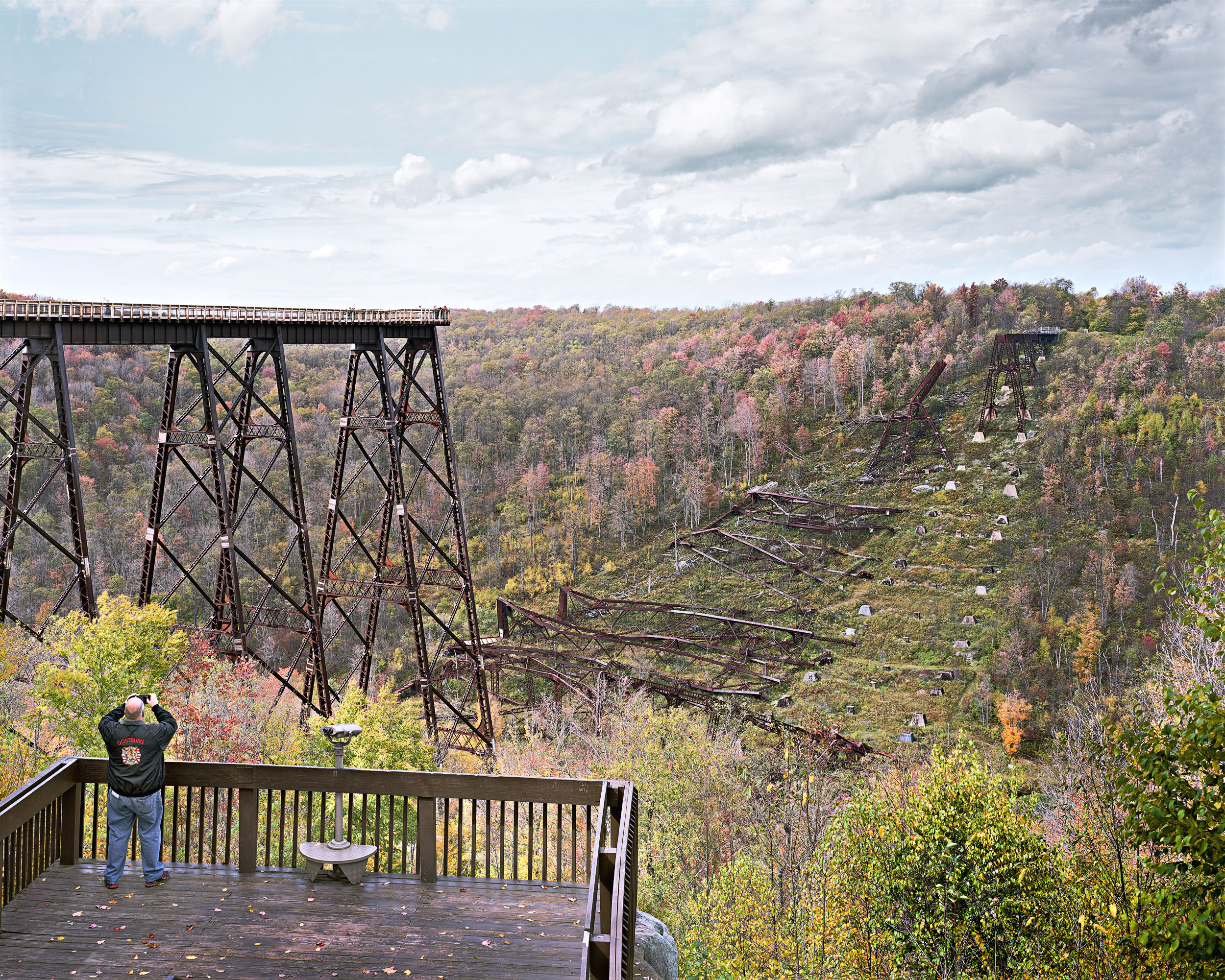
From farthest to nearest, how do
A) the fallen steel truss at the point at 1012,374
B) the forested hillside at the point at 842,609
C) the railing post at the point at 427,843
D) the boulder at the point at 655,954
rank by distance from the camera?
the fallen steel truss at the point at 1012,374, the forested hillside at the point at 842,609, the boulder at the point at 655,954, the railing post at the point at 427,843

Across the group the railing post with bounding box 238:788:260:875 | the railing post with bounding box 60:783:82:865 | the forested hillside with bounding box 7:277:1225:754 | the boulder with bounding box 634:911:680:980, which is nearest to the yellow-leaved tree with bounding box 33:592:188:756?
A: the railing post with bounding box 60:783:82:865

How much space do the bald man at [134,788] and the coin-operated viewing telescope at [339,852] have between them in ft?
3.62

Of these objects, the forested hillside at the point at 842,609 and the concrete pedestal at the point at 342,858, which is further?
the forested hillside at the point at 842,609

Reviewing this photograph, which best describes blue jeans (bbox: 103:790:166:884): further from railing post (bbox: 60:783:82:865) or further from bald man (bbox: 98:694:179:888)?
railing post (bbox: 60:783:82:865)

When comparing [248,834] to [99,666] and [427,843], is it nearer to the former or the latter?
[427,843]

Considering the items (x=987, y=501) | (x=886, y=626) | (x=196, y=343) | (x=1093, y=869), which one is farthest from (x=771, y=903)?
(x=987, y=501)

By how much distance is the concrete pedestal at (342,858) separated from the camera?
23.4 ft

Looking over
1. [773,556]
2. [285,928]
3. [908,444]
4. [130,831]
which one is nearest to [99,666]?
[130,831]

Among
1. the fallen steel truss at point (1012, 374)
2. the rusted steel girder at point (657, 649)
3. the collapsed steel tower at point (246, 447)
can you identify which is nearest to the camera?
the collapsed steel tower at point (246, 447)

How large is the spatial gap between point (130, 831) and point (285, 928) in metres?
1.62

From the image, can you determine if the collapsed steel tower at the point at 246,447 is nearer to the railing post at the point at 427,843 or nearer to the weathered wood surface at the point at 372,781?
A: the weathered wood surface at the point at 372,781

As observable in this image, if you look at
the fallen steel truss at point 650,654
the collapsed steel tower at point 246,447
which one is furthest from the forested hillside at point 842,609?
the collapsed steel tower at point 246,447

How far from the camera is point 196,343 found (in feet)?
54.7

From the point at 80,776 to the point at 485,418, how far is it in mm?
69680
